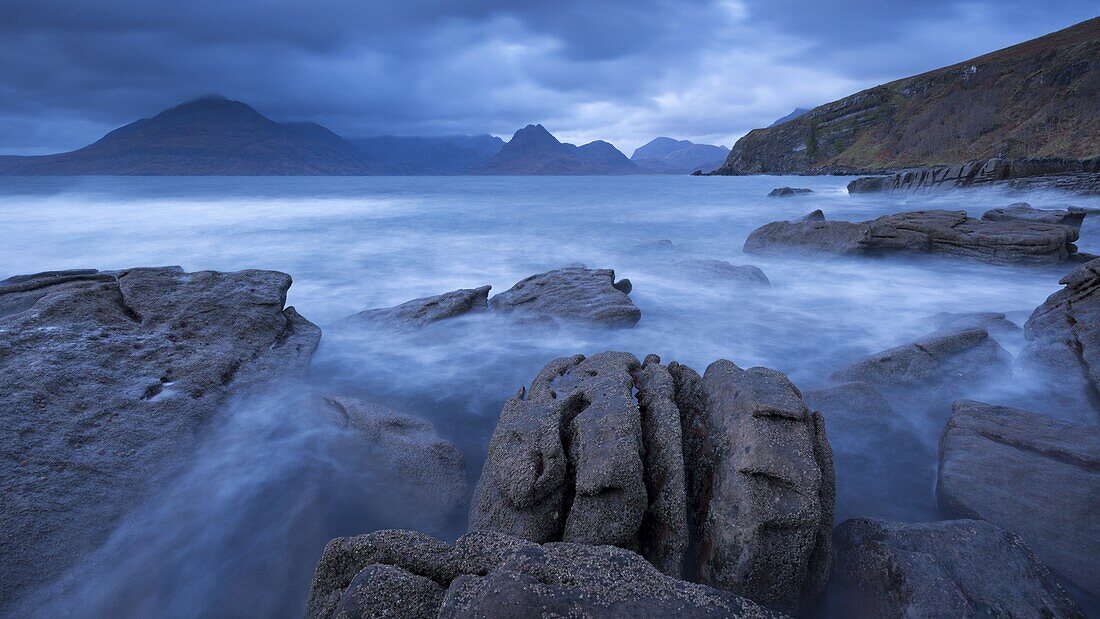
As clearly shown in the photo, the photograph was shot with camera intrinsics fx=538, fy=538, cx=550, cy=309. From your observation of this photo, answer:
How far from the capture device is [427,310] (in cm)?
863

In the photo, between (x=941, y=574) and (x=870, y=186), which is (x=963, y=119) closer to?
(x=870, y=186)

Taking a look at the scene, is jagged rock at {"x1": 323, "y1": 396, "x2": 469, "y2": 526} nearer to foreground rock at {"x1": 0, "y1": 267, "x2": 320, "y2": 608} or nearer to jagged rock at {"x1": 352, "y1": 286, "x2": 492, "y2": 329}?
foreground rock at {"x1": 0, "y1": 267, "x2": 320, "y2": 608}

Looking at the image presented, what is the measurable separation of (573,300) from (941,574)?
20.0ft

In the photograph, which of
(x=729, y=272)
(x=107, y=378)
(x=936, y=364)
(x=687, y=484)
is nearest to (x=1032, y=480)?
(x=687, y=484)

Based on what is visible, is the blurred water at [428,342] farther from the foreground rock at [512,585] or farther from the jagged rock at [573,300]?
the foreground rock at [512,585]

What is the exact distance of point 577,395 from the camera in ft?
12.6

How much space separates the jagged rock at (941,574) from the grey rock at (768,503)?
0.20 meters

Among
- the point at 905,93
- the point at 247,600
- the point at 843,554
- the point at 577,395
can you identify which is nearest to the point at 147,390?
the point at 247,600

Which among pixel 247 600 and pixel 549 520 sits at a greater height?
pixel 549 520

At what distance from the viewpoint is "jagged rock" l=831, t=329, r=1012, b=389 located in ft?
18.9

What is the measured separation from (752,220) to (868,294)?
587 inches

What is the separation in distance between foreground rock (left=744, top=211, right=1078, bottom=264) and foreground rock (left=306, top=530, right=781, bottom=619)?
13.0 meters

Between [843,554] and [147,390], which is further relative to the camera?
[147,390]

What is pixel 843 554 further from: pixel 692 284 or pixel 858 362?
pixel 692 284
